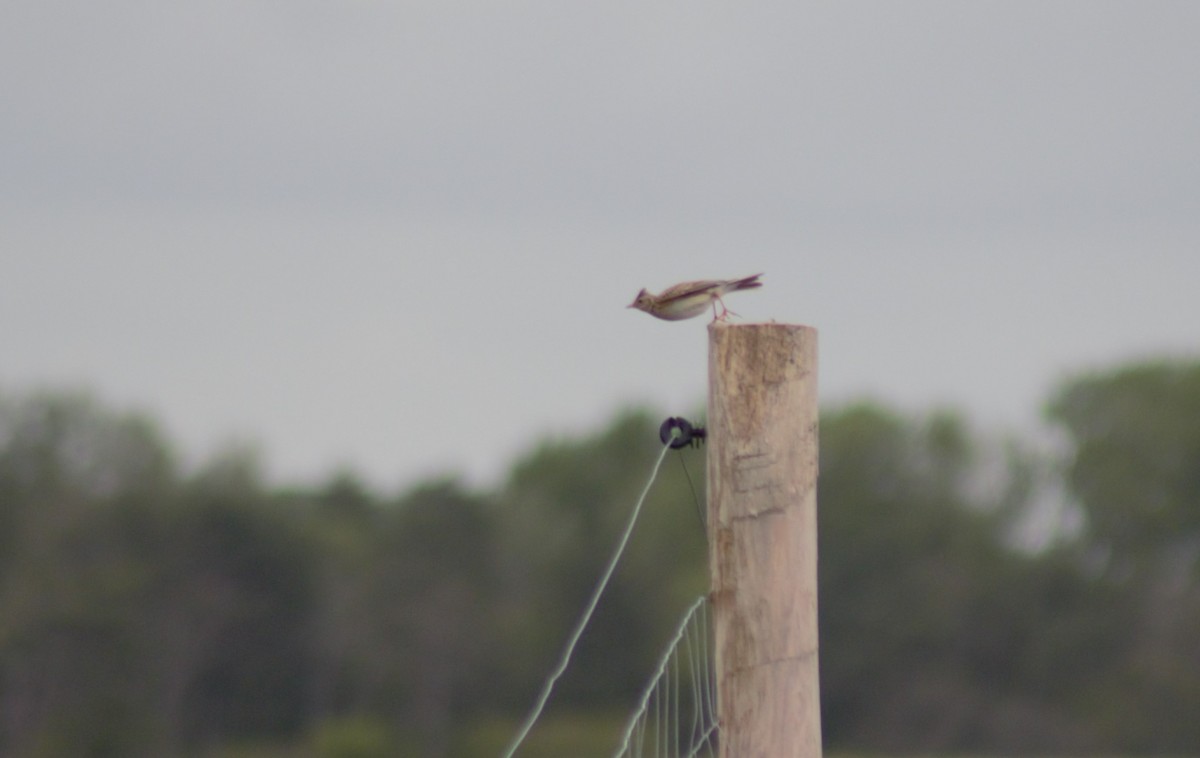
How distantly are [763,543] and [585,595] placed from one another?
64.4 metres

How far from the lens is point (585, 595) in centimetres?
6881

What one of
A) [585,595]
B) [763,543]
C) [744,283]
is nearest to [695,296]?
[744,283]

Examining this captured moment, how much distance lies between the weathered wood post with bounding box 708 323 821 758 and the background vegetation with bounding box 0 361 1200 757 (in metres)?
55.2

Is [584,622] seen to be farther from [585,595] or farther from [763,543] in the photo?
[585,595]

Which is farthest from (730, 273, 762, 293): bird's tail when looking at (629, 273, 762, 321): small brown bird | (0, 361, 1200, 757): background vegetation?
(0, 361, 1200, 757): background vegetation

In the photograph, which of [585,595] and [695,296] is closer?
[695,296]

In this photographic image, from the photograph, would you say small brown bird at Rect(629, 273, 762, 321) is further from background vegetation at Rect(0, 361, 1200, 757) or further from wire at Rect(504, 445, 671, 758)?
background vegetation at Rect(0, 361, 1200, 757)

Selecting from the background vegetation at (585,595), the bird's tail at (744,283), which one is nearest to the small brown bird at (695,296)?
the bird's tail at (744,283)

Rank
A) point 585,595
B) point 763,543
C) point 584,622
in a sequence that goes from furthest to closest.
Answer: point 585,595
point 584,622
point 763,543

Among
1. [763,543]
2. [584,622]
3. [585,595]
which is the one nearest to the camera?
[763,543]

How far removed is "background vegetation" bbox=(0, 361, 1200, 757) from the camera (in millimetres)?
61125

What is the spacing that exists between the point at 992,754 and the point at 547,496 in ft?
80.7

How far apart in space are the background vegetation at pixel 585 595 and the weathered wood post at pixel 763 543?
55.2 metres

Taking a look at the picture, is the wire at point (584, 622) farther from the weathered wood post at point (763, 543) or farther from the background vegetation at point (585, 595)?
the background vegetation at point (585, 595)
